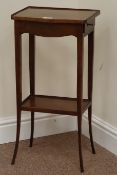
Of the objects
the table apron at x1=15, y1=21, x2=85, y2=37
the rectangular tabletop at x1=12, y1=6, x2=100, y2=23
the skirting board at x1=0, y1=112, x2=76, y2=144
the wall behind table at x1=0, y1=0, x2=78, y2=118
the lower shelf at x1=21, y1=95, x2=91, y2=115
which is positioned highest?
the rectangular tabletop at x1=12, y1=6, x2=100, y2=23

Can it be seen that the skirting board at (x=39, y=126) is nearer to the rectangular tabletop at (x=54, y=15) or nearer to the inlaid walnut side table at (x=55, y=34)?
the inlaid walnut side table at (x=55, y=34)

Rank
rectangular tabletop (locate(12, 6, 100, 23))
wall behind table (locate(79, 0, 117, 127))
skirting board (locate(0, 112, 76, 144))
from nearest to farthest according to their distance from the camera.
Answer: rectangular tabletop (locate(12, 6, 100, 23)) → wall behind table (locate(79, 0, 117, 127)) → skirting board (locate(0, 112, 76, 144))

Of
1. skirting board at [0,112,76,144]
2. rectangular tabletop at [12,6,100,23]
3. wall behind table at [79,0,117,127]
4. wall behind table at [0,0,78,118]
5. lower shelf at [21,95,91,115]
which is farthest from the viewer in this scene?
skirting board at [0,112,76,144]

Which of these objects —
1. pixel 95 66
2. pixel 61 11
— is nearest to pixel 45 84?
pixel 95 66

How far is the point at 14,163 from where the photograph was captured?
7.04 feet

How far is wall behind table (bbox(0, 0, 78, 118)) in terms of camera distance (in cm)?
228

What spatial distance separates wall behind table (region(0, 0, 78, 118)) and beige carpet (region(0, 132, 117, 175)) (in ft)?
0.95

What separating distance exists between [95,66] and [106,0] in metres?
0.43

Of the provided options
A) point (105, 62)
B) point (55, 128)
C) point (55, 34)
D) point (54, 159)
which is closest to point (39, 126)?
point (55, 128)

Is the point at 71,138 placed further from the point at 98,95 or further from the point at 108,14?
the point at 108,14

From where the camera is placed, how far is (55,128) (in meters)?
2.58

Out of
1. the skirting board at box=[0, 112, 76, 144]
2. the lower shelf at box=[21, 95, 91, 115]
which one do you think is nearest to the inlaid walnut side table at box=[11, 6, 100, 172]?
the lower shelf at box=[21, 95, 91, 115]

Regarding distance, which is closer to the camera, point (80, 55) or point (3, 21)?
point (80, 55)

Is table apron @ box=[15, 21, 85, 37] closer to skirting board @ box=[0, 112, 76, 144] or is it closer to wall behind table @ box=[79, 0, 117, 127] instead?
wall behind table @ box=[79, 0, 117, 127]
